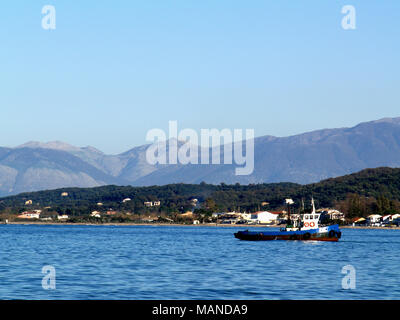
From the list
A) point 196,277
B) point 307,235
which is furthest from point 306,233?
point 196,277

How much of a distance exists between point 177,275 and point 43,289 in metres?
12.6

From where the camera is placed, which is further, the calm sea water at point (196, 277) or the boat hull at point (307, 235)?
the boat hull at point (307, 235)

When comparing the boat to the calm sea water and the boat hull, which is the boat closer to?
the boat hull

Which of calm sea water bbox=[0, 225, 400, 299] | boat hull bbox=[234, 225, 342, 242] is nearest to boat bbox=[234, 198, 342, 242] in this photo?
boat hull bbox=[234, 225, 342, 242]

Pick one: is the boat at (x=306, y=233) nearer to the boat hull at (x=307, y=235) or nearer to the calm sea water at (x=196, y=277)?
the boat hull at (x=307, y=235)

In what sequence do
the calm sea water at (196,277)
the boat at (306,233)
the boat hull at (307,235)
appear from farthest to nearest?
the boat at (306,233), the boat hull at (307,235), the calm sea water at (196,277)

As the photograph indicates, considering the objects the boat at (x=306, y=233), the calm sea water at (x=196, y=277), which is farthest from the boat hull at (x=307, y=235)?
the calm sea water at (x=196, y=277)

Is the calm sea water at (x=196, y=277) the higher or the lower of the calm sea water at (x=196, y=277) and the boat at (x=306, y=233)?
the lower

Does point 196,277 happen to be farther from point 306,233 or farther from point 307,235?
Answer: point 306,233

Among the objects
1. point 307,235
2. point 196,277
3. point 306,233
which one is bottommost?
point 196,277

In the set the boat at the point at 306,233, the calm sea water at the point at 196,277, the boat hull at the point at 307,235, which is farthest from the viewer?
the boat at the point at 306,233

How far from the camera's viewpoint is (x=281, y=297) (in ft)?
125
